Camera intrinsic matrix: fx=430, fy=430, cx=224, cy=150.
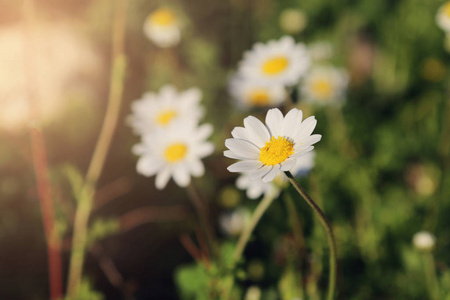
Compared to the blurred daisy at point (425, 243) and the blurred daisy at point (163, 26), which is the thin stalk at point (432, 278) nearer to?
the blurred daisy at point (425, 243)

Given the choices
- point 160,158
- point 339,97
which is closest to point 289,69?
point 160,158

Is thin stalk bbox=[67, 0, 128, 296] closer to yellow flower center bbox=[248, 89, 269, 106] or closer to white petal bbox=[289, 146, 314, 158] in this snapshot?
yellow flower center bbox=[248, 89, 269, 106]

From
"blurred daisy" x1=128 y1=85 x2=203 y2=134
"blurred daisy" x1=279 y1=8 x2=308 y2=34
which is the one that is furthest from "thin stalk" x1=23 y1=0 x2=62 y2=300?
"blurred daisy" x1=279 y1=8 x2=308 y2=34

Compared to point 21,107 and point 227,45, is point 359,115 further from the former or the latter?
point 21,107

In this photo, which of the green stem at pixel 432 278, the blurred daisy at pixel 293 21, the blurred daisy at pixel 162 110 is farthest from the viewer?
the blurred daisy at pixel 293 21

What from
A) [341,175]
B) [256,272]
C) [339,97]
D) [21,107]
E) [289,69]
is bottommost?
[256,272]

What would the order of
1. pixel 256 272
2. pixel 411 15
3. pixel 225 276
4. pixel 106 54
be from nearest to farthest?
pixel 225 276 < pixel 256 272 < pixel 106 54 < pixel 411 15

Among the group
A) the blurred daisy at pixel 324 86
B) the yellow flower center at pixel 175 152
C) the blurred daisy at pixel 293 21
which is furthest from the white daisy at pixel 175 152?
the blurred daisy at pixel 293 21

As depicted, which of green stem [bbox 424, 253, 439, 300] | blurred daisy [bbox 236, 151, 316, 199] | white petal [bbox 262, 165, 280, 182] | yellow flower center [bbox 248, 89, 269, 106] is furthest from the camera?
yellow flower center [bbox 248, 89, 269, 106]
